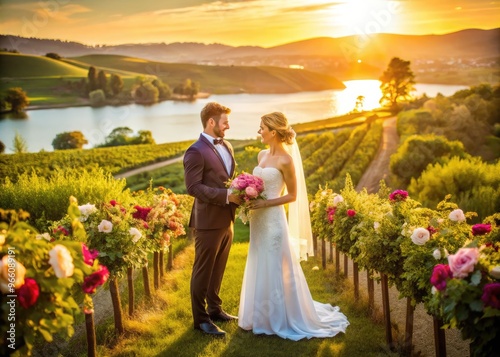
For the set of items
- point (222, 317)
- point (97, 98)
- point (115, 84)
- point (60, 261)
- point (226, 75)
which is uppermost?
point (226, 75)

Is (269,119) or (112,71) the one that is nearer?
(269,119)

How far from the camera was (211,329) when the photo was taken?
5105mm

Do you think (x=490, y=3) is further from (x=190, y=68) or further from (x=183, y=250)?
(x=190, y=68)

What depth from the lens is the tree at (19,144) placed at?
118 ft

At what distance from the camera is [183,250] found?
30.8 feet

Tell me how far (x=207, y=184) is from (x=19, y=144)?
116 ft

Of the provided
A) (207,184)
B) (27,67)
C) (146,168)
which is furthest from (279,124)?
(27,67)

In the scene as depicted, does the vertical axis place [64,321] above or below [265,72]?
below

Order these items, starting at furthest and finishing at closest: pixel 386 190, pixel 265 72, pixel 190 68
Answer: pixel 190 68 < pixel 265 72 < pixel 386 190

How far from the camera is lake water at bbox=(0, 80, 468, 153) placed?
38125 mm

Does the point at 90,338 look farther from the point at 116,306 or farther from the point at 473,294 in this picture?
the point at 473,294

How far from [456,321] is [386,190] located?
9.53 ft

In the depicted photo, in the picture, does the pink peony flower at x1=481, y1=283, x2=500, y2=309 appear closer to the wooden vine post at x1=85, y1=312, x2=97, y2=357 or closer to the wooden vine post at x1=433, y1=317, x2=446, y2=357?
the wooden vine post at x1=433, y1=317, x2=446, y2=357

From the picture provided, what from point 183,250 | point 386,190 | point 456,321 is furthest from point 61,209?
point 456,321
